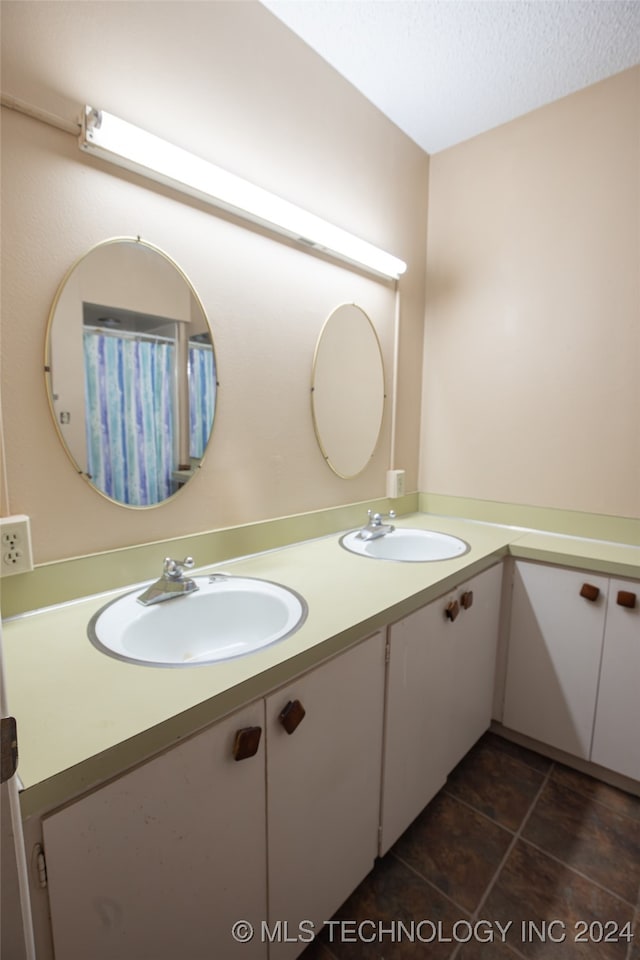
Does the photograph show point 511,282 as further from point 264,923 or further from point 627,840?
point 264,923

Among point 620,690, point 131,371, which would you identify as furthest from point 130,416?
point 620,690

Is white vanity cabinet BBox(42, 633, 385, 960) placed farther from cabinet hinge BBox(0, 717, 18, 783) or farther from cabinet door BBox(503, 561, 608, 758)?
cabinet door BBox(503, 561, 608, 758)

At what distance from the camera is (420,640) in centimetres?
117

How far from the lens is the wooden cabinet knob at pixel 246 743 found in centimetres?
72

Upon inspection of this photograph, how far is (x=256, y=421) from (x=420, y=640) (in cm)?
80

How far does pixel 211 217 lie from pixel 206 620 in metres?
1.08

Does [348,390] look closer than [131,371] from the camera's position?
No

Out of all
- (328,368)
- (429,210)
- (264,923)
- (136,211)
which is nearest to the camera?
(264,923)

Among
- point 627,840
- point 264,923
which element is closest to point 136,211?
point 264,923

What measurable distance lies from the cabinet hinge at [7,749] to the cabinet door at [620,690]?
1.56 metres

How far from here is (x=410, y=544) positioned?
1768 mm

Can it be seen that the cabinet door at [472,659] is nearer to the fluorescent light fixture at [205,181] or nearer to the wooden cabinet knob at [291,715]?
the wooden cabinet knob at [291,715]

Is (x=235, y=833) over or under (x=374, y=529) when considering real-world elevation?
under

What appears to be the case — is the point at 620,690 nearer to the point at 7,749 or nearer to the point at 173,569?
the point at 173,569
